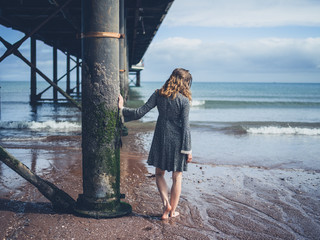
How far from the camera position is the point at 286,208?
3729mm

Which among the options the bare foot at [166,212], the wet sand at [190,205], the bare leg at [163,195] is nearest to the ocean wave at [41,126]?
the wet sand at [190,205]

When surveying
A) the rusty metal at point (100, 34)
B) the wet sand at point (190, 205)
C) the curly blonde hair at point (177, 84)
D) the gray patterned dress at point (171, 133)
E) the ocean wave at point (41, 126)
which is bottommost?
the wet sand at point (190, 205)

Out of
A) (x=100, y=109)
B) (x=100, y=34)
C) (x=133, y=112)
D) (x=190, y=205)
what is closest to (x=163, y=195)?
(x=190, y=205)

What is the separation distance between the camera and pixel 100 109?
10.0ft

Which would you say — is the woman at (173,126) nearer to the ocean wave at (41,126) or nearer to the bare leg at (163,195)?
the bare leg at (163,195)

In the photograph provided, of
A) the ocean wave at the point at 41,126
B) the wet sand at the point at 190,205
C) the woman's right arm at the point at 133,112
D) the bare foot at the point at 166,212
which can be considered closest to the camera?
the wet sand at the point at 190,205

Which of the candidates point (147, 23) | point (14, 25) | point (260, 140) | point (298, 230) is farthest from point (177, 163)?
point (147, 23)

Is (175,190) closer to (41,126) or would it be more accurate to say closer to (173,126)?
(173,126)

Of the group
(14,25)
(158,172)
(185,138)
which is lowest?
(158,172)

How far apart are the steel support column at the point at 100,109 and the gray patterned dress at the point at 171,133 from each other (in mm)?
233

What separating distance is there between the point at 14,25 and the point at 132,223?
9.66 metres

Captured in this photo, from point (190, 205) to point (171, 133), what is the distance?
3.11ft

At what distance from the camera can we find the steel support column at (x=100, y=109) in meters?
3.03

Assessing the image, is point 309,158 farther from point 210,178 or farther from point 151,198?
point 151,198
